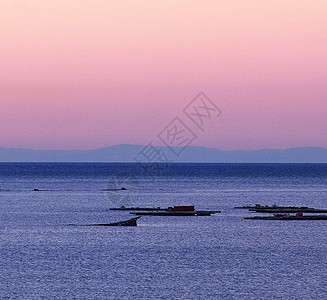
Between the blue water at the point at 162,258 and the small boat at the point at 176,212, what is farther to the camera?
the small boat at the point at 176,212

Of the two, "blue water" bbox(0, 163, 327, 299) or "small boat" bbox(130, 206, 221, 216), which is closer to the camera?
"blue water" bbox(0, 163, 327, 299)

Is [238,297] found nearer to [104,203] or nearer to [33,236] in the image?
[33,236]

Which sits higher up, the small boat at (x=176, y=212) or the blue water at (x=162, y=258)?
the small boat at (x=176, y=212)

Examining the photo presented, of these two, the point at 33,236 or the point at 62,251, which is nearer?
the point at 62,251

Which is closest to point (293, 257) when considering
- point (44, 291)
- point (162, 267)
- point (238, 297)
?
point (162, 267)

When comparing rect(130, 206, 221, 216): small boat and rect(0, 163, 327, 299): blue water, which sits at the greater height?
rect(130, 206, 221, 216): small boat

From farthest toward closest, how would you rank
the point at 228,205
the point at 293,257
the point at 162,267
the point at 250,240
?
the point at 228,205
the point at 250,240
the point at 293,257
the point at 162,267

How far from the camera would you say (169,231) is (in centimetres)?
8506

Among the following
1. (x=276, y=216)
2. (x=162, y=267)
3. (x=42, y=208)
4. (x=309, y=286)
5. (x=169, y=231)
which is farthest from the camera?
(x=42, y=208)

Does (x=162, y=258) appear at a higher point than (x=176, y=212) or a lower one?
lower

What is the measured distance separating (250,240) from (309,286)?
2487cm

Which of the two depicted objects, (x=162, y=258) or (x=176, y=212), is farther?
(x=176, y=212)

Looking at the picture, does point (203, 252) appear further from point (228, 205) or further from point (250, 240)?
point (228, 205)

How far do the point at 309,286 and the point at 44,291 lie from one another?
17286mm
